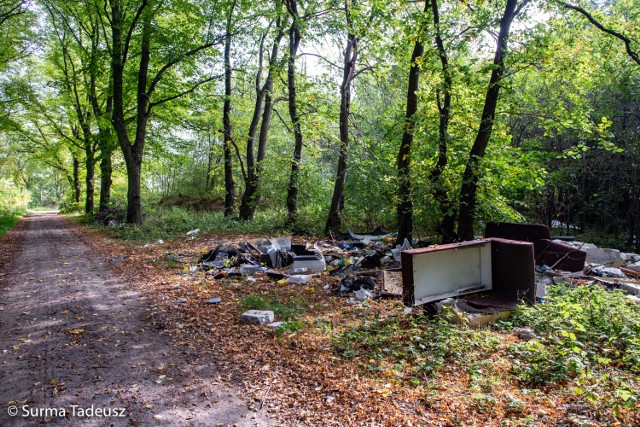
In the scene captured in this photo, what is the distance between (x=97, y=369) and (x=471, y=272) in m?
4.98

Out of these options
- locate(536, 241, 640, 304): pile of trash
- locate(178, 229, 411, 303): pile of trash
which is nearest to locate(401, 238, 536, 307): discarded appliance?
locate(536, 241, 640, 304): pile of trash

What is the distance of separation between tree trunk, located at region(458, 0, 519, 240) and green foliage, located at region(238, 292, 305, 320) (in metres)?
4.24

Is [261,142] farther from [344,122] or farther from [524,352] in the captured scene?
[524,352]

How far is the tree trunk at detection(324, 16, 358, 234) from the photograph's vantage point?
42.3ft

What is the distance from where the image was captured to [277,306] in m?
6.04

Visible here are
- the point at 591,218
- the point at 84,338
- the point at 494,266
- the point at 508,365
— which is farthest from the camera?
the point at 591,218

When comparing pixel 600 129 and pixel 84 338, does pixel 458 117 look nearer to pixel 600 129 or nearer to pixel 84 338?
pixel 600 129

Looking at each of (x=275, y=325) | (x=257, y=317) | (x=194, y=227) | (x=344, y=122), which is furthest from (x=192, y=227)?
(x=275, y=325)

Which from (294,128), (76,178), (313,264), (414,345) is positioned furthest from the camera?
(76,178)

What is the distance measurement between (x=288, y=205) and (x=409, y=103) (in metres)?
6.46

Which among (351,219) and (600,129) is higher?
(600,129)

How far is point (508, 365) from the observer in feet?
12.8

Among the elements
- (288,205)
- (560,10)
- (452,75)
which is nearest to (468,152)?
(452,75)

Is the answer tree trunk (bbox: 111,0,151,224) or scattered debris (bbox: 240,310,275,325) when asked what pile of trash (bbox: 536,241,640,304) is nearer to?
scattered debris (bbox: 240,310,275,325)
